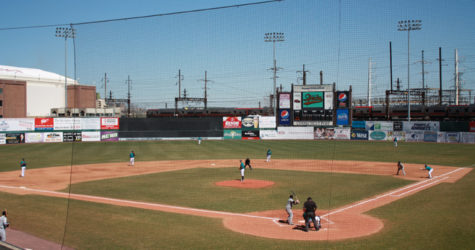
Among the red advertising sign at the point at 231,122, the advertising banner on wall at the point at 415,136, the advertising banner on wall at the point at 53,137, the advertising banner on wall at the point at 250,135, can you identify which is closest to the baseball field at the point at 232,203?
the advertising banner on wall at the point at 415,136

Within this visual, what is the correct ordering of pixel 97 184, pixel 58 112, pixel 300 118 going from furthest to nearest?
1. pixel 300 118
2. pixel 58 112
3. pixel 97 184

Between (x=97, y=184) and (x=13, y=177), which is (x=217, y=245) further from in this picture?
(x=13, y=177)

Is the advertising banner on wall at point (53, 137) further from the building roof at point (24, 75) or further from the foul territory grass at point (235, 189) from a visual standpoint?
the foul territory grass at point (235, 189)

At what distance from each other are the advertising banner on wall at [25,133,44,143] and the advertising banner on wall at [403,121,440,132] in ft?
162

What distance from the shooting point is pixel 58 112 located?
138ft

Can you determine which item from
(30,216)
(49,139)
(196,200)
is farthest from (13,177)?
(49,139)

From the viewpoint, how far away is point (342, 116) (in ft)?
159

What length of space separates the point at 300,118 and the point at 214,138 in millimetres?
13596

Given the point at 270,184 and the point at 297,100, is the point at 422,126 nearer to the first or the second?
the point at 297,100

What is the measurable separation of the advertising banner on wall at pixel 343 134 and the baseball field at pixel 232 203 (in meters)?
18.0

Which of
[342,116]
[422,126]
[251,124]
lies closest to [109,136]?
[251,124]

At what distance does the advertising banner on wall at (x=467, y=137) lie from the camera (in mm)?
45997

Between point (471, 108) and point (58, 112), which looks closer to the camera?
point (58, 112)

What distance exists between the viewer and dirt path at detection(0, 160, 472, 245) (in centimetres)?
1227
